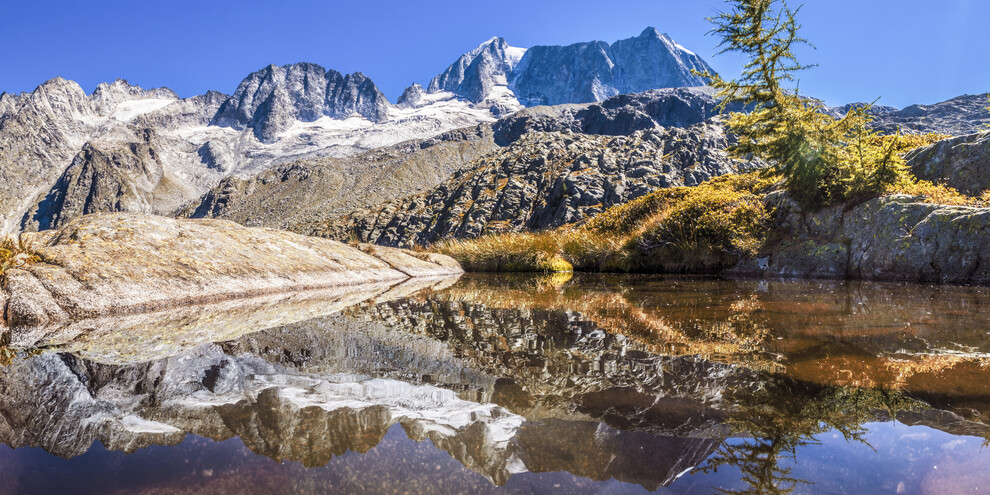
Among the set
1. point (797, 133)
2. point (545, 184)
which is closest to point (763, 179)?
point (797, 133)

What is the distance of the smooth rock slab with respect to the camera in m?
5.09

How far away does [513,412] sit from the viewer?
6.99 feet

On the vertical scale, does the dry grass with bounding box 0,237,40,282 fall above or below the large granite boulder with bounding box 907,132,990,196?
below

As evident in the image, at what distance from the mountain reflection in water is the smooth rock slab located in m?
2.02

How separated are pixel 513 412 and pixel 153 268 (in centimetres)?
659

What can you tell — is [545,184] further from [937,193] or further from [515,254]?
[937,193]

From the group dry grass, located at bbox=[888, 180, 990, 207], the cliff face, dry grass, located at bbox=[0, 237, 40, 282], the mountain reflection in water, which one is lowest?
the mountain reflection in water

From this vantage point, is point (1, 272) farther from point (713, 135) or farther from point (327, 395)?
point (713, 135)

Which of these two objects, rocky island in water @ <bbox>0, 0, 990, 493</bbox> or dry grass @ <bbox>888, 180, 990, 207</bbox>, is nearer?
rocky island in water @ <bbox>0, 0, 990, 493</bbox>

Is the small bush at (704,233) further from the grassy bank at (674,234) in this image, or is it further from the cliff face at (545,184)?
the cliff face at (545,184)

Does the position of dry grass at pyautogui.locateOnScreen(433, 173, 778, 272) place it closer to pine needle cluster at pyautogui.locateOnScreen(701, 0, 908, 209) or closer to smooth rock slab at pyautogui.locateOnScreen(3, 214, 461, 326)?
pine needle cluster at pyautogui.locateOnScreen(701, 0, 908, 209)

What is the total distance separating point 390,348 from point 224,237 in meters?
6.83

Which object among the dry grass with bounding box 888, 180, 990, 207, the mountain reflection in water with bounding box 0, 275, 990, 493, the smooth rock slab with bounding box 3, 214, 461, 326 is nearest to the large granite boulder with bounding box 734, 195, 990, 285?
the dry grass with bounding box 888, 180, 990, 207

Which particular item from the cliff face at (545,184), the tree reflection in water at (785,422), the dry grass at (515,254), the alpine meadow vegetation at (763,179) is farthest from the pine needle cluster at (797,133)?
the cliff face at (545,184)
